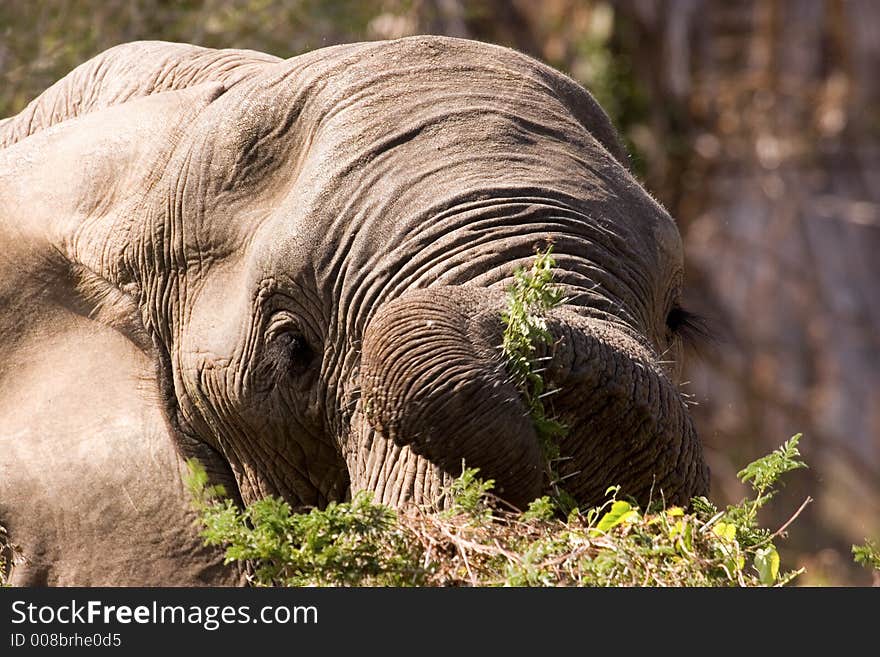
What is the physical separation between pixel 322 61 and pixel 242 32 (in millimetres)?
4631

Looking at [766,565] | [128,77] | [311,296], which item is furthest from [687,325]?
[128,77]

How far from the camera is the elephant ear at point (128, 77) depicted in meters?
4.17

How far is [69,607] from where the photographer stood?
9.47 ft

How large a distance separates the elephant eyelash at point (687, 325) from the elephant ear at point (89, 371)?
3.43 feet

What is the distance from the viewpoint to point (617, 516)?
285cm

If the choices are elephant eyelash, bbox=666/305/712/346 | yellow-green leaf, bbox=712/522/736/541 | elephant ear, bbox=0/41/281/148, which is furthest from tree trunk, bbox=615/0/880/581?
yellow-green leaf, bbox=712/522/736/541

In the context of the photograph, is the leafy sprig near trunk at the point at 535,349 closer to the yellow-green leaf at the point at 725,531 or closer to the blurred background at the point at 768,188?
the yellow-green leaf at the point at 725,531

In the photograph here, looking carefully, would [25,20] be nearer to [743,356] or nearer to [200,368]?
[200,368]

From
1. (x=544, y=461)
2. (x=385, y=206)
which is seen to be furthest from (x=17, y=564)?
(x=544, y=461)

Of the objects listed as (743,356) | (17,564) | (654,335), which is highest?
(654,335)

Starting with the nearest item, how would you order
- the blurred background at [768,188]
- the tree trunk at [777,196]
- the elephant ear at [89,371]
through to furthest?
1. the elephant ear at [89,371]
2. the blurred background at [768,188]
3. the tree trunk at [777,196]

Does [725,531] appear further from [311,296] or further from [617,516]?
[311,296]

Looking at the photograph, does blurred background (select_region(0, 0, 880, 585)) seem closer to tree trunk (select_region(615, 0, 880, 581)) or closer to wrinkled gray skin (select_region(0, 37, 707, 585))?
tree trunk (select_region(615, 0, 880, 581))

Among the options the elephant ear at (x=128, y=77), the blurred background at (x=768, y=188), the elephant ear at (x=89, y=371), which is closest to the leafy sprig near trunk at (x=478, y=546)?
the elephant ear at (x=89, y=371)
